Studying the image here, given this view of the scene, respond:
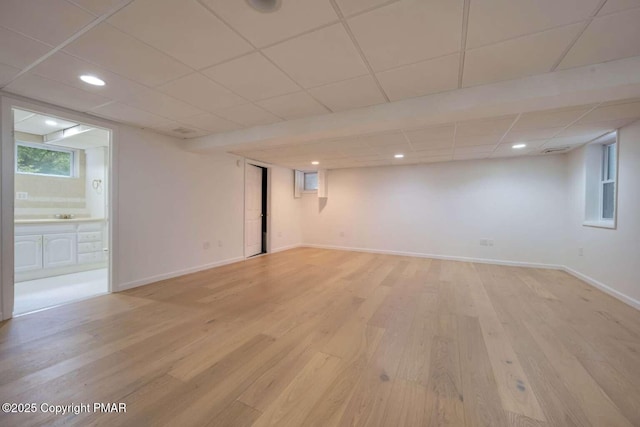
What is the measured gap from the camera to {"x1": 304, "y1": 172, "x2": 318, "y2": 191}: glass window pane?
786 cm

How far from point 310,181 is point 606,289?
21.5ft

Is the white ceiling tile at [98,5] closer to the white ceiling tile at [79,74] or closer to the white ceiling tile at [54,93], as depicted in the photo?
the white ceiling tile at [79,74]

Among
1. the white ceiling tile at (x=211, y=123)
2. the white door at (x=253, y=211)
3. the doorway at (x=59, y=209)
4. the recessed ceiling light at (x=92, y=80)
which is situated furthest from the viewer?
the white door at (x=253, y=211)

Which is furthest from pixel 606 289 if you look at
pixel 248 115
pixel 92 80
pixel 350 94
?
pixel 92 80

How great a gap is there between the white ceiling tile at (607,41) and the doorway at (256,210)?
5467mm

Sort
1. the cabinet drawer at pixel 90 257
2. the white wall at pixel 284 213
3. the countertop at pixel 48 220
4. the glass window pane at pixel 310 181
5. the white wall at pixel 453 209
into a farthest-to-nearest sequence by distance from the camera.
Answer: the glass window pane at pixel 310 181 < the white wall at pixel 284 213 < the white wall at pixel 453 209 < the cabinet drawer at pixel 90 257 < the countertop at pixel 48 220

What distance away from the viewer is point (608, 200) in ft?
13.3

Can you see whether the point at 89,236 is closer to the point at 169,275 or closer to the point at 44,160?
the point at 44,160

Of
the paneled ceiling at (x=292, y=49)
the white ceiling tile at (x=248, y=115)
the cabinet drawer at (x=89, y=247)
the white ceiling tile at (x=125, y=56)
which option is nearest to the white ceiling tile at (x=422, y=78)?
the paneled ceiling at (x=292, y=49)

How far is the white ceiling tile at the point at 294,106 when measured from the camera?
2719mm

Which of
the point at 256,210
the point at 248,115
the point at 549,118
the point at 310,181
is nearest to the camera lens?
the point at 549,118

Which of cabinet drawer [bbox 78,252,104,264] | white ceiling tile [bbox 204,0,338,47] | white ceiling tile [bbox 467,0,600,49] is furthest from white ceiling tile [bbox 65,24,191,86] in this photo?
cabinet drawer [bbox 78,252,104,264]

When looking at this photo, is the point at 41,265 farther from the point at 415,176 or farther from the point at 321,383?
the point at 415,176

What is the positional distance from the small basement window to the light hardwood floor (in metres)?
3.44
